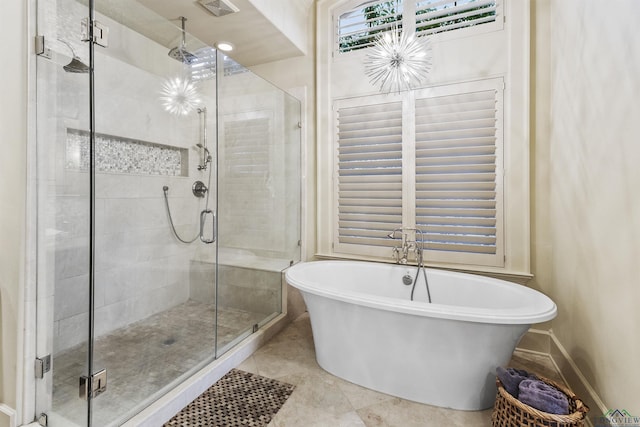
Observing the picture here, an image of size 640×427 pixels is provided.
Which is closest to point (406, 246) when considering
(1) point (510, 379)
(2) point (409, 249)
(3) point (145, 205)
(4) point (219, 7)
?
(2) point (409, 249)

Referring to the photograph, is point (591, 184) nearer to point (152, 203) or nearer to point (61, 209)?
point (61, 209)

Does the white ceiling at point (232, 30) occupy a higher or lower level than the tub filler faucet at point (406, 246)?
higher

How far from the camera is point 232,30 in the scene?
2475 mm

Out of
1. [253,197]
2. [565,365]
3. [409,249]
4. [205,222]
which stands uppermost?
[253,197]

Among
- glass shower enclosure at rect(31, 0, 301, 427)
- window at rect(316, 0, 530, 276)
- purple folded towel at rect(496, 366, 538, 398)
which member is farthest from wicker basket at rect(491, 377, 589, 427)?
glass shower enclosure at rect(31, 0, 301, 427)

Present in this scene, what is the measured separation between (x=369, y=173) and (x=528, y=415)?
1.88 metres

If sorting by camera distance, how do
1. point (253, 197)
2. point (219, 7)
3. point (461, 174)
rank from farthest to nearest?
1. point (253, 197)
2. point (461, 174)
3. point (219, 7)

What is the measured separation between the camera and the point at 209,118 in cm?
234

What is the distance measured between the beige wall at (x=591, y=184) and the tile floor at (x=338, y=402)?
22.4 inches

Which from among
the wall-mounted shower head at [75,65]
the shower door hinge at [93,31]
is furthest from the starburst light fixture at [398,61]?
the wall-mounted shower head at [75,65]

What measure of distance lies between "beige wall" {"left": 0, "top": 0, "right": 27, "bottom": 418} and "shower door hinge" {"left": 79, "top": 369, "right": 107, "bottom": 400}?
0.76 ft

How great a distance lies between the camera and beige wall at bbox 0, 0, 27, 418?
4.28ft

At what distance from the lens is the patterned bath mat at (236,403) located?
156 centimetres

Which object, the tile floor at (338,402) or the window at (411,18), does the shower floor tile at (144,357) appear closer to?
the tile floor at (338,402)
